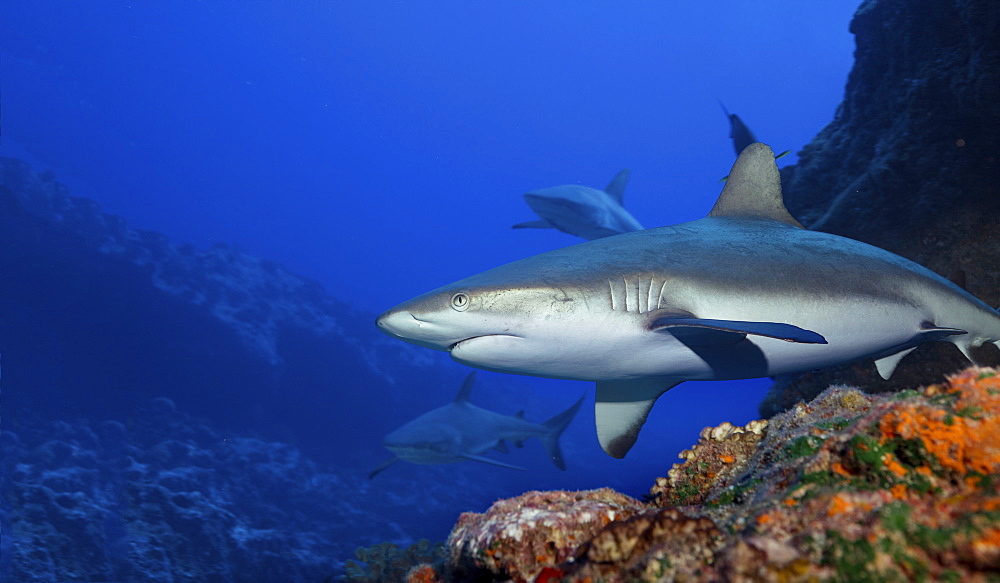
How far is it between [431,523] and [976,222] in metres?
19.4

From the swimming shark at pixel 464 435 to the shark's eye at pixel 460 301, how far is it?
8308 mm

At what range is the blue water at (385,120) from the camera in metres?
78.9

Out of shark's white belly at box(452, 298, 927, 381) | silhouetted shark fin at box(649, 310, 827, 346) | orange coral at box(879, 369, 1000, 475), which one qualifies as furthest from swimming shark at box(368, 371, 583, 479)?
orange coral at box(879, 369, 1000, 475)

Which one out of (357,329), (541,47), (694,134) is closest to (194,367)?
(357,329)

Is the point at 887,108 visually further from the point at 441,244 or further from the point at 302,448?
the point at 441,244

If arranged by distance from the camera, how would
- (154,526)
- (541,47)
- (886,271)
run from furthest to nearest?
1. (541,47)
2. (154,526)
3. (886,271)

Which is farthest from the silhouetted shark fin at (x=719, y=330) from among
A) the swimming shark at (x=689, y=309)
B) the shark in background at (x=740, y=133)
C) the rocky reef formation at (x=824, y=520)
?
the shark in background at (x=740, y=133)

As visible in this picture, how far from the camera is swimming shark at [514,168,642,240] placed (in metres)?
8.33

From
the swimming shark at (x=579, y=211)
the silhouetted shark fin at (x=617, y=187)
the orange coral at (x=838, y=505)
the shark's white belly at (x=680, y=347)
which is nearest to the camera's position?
the orange coral at (x=838, y=505)

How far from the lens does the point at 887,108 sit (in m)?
6.80

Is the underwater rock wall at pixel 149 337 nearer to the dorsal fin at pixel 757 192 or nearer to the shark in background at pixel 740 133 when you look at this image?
the dorsal fin at pixel 757 192

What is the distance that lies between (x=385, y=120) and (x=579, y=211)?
131439 millimetres

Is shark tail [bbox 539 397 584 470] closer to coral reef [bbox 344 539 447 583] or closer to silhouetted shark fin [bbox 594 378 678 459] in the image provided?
coral reef [bbox 344 539 447 583]

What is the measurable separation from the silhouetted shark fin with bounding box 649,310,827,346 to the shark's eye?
1.10 metres
